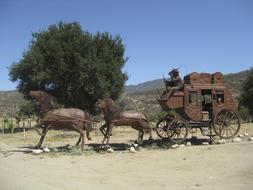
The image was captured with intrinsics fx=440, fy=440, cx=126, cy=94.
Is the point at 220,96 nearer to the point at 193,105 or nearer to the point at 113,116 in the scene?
the point at 193,105

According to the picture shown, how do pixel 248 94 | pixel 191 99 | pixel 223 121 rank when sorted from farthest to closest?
pixel 248 94
pixel 191 99
pixel 223 121

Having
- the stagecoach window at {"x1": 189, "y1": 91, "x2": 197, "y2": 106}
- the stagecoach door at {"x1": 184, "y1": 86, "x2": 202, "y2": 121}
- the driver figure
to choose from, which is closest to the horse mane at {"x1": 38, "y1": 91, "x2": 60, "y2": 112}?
the driver figure

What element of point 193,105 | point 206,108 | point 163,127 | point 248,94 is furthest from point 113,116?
point 248,94

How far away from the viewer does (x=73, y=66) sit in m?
36.8

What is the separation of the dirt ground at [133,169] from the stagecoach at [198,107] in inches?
66.5

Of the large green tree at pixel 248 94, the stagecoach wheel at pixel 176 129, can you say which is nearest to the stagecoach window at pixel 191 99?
the stagecoach wheel at pixel 176 129

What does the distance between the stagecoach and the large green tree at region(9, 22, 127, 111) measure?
1657 cm

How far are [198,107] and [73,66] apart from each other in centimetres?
1932

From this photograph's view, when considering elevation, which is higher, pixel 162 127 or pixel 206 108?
pixel 206 108

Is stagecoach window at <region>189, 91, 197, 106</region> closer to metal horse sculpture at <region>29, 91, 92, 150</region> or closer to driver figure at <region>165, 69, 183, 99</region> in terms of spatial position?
driver figure at <region>165, 69, 183, 99</region>

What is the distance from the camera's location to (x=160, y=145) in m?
19.0

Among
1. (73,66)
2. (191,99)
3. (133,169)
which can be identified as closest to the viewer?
(133,169)

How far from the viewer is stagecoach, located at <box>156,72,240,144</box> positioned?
1905 centimetres

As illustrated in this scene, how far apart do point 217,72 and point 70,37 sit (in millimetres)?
20283
